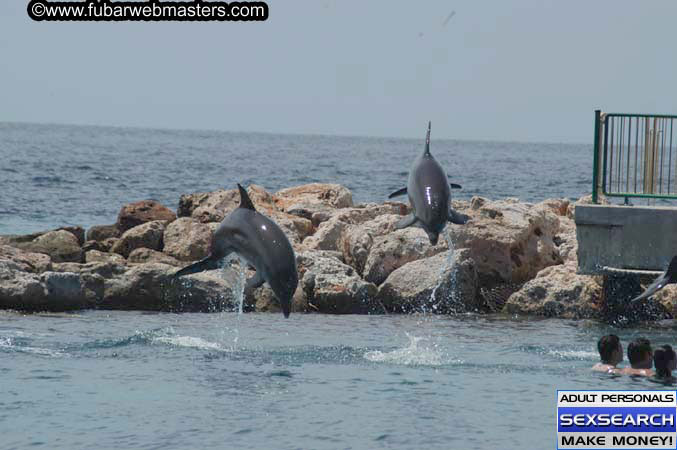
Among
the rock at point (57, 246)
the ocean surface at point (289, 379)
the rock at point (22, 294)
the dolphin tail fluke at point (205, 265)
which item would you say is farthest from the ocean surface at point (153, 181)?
the dolphin tail fluke at point (205, 265)

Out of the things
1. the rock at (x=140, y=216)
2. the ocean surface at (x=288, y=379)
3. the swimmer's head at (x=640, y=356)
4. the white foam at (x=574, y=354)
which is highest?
the rock at (x=140, y=216)

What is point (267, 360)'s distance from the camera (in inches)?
695

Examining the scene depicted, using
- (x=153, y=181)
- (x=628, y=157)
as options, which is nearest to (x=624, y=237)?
(x=628, y=157)

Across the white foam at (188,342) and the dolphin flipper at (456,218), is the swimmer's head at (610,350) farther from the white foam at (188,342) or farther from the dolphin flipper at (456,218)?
the white foam at (188,342)

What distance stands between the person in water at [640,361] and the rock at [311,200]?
12.5 metres

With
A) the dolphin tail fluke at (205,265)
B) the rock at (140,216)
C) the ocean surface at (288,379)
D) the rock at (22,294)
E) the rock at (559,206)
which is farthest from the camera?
the rock at (559,206)

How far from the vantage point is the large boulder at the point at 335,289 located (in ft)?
72.9

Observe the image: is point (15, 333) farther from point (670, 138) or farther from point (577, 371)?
point (670, 138)

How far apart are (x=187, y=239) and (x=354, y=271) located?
11.3 feet

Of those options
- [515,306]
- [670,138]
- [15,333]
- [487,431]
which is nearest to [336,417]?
[487,431]

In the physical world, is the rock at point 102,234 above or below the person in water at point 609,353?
above

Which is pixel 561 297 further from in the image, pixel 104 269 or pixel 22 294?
pixel 22 294

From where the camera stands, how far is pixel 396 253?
23.2m

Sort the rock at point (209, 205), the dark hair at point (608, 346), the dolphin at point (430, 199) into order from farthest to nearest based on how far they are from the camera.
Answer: the rock at point (209, 205) → the dark hair at point (608, 346) → the dolphin at point (430, 199)
